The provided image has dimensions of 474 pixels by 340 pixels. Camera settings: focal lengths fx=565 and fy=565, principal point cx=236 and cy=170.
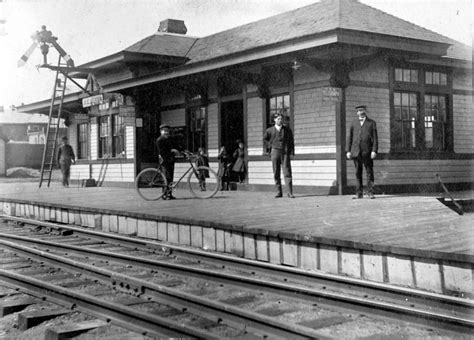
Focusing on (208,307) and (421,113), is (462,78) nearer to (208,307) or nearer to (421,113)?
(421,113)

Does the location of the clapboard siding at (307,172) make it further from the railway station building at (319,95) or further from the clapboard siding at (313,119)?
the clapboard siding at (313,119)

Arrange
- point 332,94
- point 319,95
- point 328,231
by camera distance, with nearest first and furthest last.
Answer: point 328,231
point 332,94
point 319,95

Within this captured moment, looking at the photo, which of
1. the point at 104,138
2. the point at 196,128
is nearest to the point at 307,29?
the point at 196,128

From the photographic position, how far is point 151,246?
7.98 meters

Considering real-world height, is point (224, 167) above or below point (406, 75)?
below

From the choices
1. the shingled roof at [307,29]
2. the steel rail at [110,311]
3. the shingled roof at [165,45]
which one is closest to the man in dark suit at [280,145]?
the shingled roof at [307,29]

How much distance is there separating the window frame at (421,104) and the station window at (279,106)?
2.33m

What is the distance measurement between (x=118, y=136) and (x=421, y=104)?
10.1m

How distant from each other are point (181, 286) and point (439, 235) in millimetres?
2736

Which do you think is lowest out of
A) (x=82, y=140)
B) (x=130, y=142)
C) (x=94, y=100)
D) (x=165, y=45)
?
(x=130, y=142)

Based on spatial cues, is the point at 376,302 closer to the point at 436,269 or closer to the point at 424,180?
the point at 436,269

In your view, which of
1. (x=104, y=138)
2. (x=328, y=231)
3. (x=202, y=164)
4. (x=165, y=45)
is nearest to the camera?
(x=328, y=231)

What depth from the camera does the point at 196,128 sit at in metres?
16.1

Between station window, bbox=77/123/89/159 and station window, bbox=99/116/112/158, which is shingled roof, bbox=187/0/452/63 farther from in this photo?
station window, bbox=77/123/89/159
